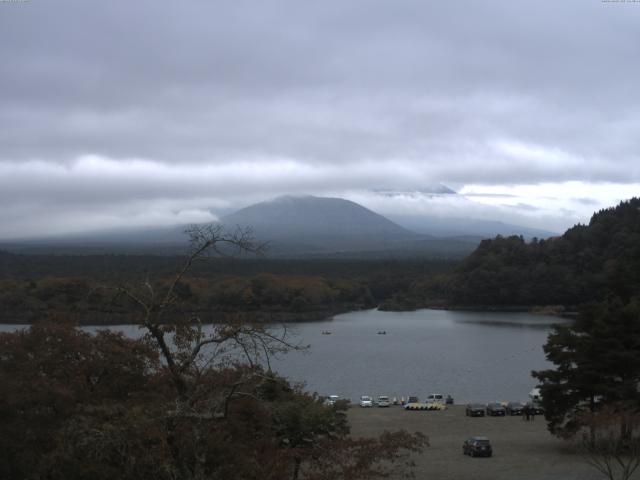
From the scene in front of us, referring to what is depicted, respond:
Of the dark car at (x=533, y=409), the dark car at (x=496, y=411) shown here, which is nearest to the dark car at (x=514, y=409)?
the dark car at (x=496, y=411)

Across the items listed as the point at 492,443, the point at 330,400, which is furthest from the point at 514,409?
the point at 330,400

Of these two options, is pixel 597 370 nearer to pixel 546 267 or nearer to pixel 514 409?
pixel 514 409

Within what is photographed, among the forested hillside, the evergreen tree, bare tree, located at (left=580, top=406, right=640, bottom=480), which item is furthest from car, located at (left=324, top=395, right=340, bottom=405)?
the forested hillside

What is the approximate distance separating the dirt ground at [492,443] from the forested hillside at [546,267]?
37.6 meters

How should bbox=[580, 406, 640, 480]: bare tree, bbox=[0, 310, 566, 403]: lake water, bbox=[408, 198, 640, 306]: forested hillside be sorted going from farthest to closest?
bbox=[408, 198, 640, 306]: forested hillside → bbox=[0, 310, 566, 403]: lake water → bbox=[580, 406, 640, 480]: bare tree

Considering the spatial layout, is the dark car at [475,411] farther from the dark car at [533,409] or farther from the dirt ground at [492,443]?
the dark car at [533,409]

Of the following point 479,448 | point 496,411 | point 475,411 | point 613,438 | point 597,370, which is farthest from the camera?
point 496,411

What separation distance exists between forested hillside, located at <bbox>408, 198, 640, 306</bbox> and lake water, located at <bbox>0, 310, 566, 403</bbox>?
540 centimetres

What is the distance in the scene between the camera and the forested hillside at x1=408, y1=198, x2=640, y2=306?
55.9 m

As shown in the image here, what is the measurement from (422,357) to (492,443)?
1872cm

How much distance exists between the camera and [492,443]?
14.3 m

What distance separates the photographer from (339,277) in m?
71.2

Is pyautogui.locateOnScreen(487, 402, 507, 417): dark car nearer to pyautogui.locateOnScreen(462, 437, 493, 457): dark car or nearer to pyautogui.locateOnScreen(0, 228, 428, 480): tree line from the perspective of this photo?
pyautogui.locateOnScreen(462, 437, 493, 457): dark car

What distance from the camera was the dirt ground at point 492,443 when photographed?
11.5 meters
